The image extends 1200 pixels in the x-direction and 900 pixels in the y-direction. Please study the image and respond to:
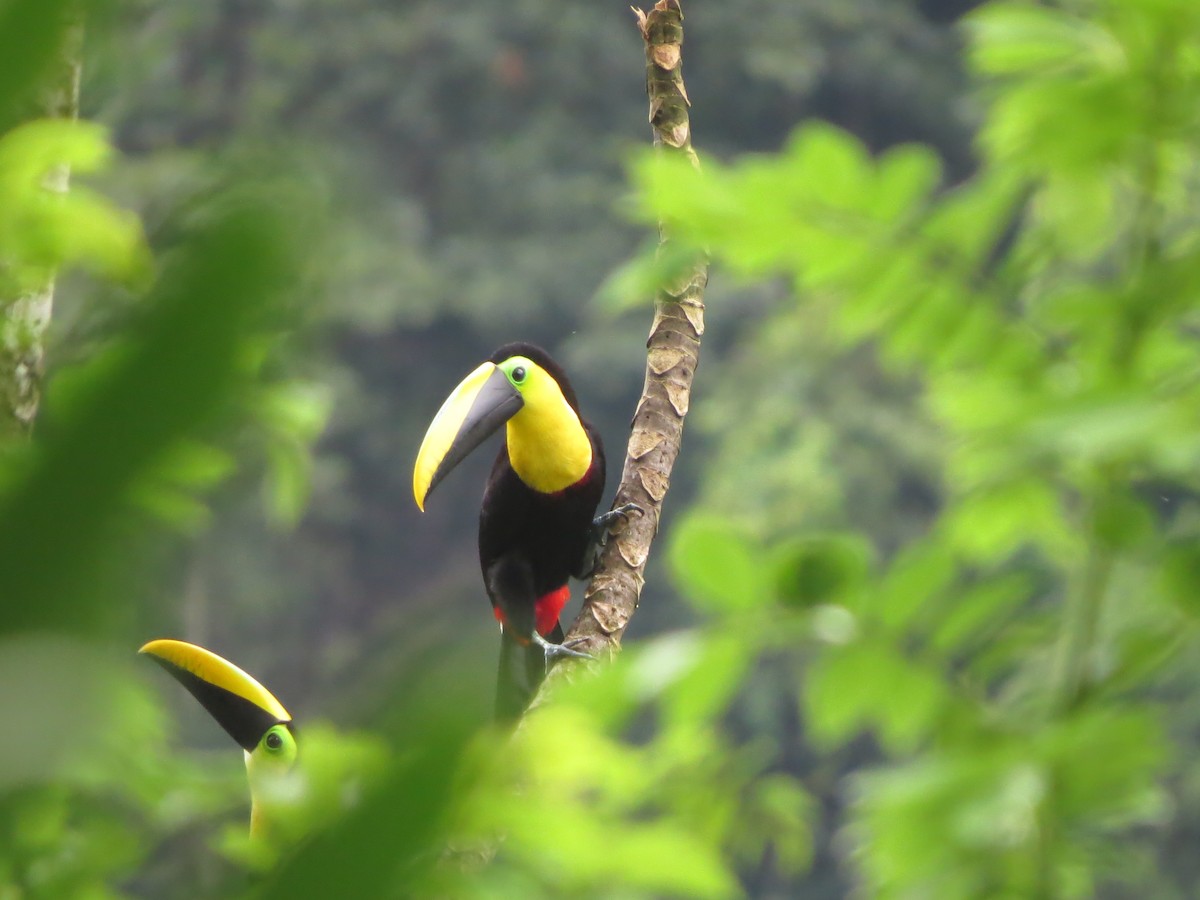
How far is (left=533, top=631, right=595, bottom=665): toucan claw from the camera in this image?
193cm

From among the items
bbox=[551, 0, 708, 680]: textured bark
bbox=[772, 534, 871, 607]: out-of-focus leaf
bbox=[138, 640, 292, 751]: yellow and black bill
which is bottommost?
bbox=[772, 534, 871, 607]: out-of-focus leaf

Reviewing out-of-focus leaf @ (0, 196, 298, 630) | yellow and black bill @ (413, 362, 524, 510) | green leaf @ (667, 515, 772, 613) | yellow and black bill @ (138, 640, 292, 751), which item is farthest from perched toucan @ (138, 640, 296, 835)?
out-of-focus leaf @ (0, 196, 298, 630)

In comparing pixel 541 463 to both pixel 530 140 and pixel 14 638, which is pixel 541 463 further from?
pixel 530 140

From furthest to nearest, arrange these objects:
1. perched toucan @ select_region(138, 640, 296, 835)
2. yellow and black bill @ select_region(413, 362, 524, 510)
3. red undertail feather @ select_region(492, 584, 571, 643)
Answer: red undertail feather @ select_region(492, 584, 571, 643)
yellow and black bill @ select_region(413, 362, 524, 510)
perched toucan @ select_region(138, 640, 296, 835)

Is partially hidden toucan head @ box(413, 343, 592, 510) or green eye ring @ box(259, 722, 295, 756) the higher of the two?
partially hidden toucan head @ box(413, 343, 592, 510)

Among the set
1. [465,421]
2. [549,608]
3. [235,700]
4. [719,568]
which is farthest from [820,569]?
[549,608]

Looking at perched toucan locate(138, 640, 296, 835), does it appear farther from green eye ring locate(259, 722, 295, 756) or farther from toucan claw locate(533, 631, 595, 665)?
toucan claw locate(533, 631, 595, 665)

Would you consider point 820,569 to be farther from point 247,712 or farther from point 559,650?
point 247,712

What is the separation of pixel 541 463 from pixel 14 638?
2.43 m

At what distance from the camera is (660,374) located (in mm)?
2254

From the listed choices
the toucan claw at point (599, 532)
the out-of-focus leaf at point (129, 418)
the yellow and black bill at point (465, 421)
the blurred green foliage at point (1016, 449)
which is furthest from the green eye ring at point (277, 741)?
the out-of-focus leaf at point (129, 418)

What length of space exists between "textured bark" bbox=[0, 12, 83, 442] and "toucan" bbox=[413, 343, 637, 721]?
1251 mm

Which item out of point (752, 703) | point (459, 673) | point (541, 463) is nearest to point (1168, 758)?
point (459, 673)

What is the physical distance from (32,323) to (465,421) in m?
2.05
